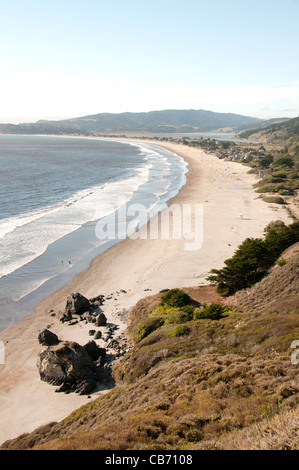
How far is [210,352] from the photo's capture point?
11688 mm

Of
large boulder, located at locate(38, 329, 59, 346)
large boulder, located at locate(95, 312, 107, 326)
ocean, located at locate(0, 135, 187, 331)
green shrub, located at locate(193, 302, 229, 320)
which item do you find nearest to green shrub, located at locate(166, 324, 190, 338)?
green shrub, located at locate(193, 302, 229, 320)

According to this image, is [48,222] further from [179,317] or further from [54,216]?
[179,317]

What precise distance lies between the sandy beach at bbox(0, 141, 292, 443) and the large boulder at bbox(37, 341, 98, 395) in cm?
38

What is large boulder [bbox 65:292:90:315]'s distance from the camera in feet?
60.7

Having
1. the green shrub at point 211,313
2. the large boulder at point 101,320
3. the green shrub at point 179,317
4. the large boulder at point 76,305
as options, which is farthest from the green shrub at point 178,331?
the large boulder at point 76,305

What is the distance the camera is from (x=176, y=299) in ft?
56.7

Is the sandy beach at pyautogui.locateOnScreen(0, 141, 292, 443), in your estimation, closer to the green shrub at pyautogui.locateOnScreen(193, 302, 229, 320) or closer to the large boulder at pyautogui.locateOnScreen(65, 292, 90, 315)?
the large boulder at pyautogui.locateOnScreen(65, 292, 90, 315)

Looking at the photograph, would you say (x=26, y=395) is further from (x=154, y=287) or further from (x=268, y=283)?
(x=268, y=283)

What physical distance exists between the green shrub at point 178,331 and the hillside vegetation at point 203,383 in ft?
0.15

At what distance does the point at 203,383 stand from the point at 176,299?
26.2 feet

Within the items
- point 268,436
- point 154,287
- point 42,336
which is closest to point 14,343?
point 42,336

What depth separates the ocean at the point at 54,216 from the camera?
73.0ft

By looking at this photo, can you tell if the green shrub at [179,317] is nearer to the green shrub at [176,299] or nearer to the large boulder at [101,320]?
the green shrub at [176,299]
